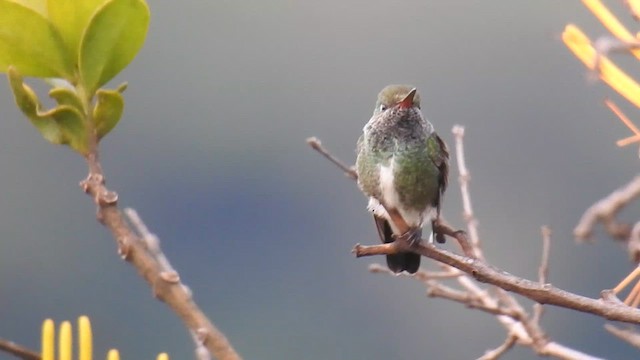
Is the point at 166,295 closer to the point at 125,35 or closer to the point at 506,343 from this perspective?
the point at 125,35

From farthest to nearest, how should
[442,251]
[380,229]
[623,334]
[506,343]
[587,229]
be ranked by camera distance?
1. [380,229]
2. [506,343]
3. [623,334]
4. [442,251]
5. [587,229]

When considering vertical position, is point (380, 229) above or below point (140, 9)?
above

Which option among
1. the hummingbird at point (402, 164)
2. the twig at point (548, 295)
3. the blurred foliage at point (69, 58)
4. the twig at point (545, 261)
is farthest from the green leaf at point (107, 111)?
the hummingbird at point (402, 164)

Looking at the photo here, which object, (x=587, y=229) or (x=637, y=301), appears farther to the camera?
(x=637, y=301)

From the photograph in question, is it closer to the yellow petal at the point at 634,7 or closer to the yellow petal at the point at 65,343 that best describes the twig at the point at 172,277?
the yellow petal at the point at 65,343

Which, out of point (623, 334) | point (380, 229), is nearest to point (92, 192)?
point (623, 334)

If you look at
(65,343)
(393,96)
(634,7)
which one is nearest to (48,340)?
(65,343)

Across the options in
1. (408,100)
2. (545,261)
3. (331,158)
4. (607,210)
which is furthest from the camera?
(408,100)

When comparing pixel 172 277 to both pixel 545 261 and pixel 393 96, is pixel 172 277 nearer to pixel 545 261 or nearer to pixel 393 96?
pixel 545 261

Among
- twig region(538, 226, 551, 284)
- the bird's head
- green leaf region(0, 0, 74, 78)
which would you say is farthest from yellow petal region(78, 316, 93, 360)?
the bird's head
